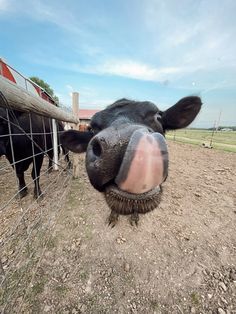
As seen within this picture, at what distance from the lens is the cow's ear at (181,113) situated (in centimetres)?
180

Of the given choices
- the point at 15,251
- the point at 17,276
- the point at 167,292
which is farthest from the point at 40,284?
the point at 167,292

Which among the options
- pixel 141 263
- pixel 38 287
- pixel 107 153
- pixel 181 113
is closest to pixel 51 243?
pixel 38 287

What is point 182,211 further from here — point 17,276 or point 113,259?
point 17,276

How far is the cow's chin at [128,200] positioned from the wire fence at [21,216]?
2.21ft

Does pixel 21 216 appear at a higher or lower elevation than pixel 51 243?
higher

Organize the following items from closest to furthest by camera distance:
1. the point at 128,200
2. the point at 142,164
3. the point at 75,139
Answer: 1. the point at 142,164
2. the point at 128,200
3. the point at 75,139

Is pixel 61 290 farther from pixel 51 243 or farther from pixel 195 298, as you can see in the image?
pixel 195 298

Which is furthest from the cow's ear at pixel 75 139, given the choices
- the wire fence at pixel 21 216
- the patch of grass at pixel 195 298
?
the patch of grass at pixel 195 298

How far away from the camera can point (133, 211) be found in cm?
117

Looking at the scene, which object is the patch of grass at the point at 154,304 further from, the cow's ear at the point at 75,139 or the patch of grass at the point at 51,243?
the cow's ear at the point at 75,139

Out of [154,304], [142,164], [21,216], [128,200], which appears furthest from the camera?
[21,216]

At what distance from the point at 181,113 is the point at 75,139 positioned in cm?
135

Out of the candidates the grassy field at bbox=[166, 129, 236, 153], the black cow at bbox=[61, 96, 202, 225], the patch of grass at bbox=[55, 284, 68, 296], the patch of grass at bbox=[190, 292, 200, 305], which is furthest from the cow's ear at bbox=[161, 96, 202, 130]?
the patch of grass at bbox=[55, 284, 68, 296]

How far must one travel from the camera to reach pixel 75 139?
2.45m
